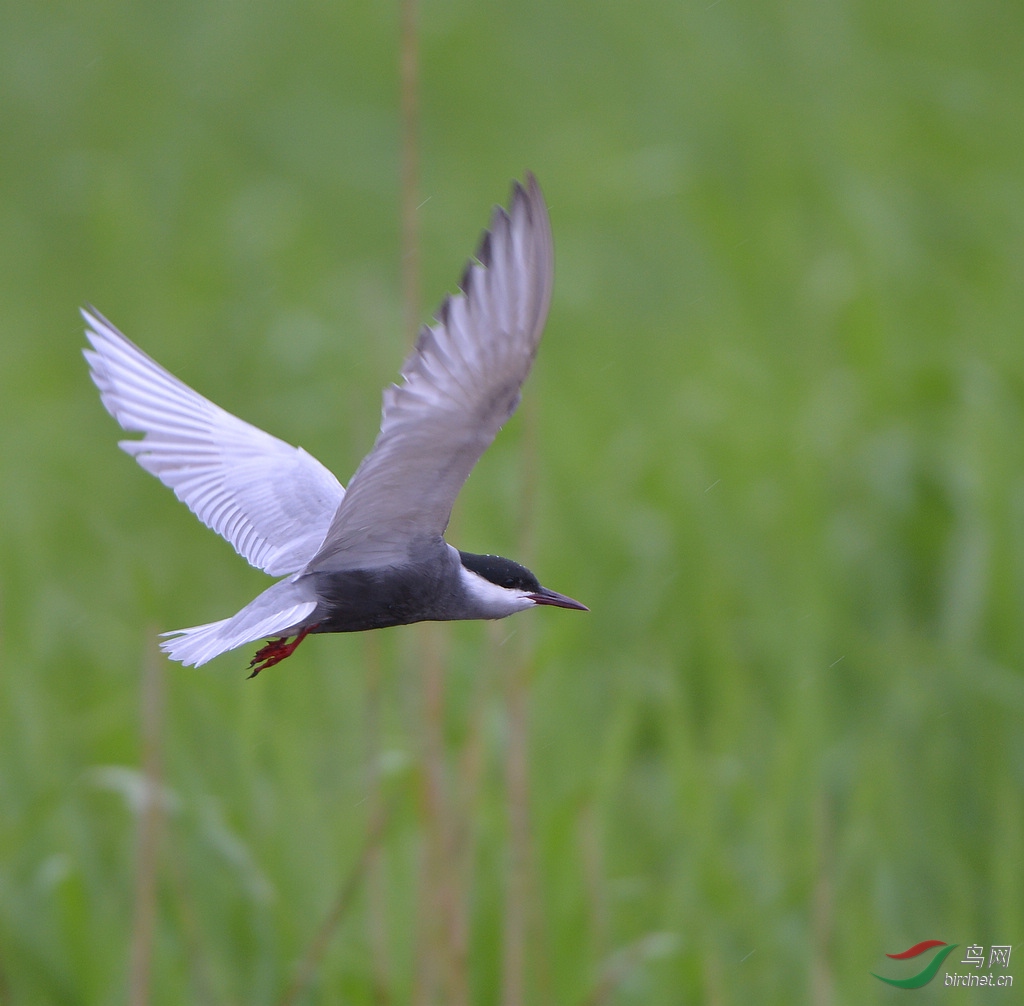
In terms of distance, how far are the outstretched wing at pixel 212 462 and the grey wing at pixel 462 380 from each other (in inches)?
23.7

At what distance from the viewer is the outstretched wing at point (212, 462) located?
9.06 feet

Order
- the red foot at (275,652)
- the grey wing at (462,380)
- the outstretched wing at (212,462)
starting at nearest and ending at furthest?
the grey wing at (462,380)
the red foot at (275,652)
the outstretched wing at (212,462)

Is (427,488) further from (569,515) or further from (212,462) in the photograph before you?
(569,515)

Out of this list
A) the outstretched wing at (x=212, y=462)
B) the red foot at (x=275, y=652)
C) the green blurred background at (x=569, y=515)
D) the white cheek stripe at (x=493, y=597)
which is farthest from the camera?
the green blurred background at (x=569, y=515)

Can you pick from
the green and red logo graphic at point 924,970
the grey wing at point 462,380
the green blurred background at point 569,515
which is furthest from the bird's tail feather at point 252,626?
the green and red logo graphic at point 924,970

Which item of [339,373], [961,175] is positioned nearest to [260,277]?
[339,373]

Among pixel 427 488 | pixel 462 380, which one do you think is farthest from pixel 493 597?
pixel 462 380

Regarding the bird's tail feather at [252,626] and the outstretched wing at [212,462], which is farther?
the outstretched wing at [212,462]

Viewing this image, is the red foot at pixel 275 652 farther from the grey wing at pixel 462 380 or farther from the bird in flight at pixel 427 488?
the grey wing at pixel 462 380

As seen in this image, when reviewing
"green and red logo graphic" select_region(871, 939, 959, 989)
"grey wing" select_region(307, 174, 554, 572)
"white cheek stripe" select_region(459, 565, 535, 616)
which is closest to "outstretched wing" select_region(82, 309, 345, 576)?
"white cheek stripe" select_region(459, 565, 535, 616)

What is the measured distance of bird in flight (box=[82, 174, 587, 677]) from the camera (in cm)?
202

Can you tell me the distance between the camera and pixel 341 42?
952cm

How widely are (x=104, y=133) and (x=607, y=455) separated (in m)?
4.67

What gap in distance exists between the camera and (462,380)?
208 cm
